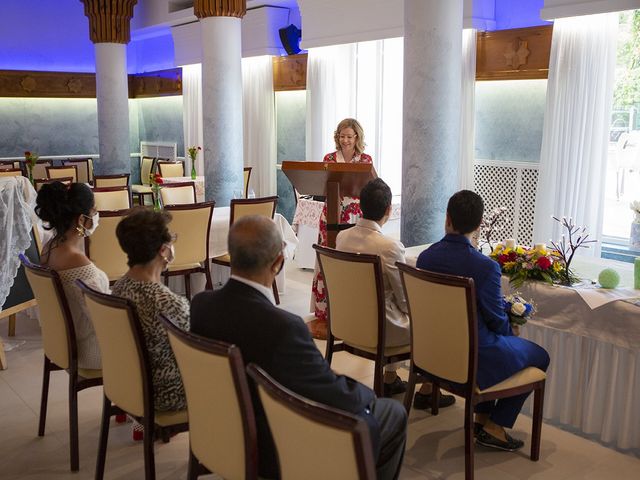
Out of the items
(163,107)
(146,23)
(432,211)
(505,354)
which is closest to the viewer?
(505,354)

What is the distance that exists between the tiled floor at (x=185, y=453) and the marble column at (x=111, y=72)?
26.1ft

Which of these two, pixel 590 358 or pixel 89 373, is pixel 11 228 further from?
pixel 590 358

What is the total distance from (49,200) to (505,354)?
2.39 meters

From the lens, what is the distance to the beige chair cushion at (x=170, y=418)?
283 centimetres

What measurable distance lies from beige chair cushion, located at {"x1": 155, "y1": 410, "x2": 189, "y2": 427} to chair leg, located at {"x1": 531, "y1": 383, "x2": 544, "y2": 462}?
1650 mm

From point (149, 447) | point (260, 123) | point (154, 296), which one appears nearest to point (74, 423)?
point (149, 447)

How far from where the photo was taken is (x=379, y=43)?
9.33 meters

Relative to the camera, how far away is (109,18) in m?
11.4

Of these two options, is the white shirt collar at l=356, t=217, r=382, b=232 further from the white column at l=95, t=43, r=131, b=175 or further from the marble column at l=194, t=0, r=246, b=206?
the white column at l=95, t=43, r=131, b=175

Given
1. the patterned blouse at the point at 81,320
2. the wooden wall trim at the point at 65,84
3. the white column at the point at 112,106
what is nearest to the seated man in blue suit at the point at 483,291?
the patterned blouse at the point at 81,320

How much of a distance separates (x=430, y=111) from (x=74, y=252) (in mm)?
2987

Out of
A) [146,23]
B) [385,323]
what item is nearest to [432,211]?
[385,323]

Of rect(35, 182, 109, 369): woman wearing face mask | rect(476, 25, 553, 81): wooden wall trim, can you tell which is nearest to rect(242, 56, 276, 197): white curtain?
rect(476, 25, 553, 81): wooden wall trim

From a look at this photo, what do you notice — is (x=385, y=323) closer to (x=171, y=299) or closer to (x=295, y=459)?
(x=171, y=299)
